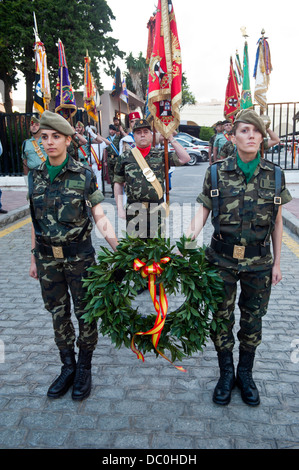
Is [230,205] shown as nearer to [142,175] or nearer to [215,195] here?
[215,195]

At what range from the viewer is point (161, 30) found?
3699 millimetres

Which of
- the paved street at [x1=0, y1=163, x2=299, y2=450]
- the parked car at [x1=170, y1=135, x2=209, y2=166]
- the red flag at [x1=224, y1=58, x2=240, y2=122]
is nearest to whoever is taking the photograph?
the paved street at [x1=0, y1=163, x2=299, y2=450]

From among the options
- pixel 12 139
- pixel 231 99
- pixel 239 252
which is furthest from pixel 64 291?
pixel 12 139

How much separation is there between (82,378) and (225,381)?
1074mm

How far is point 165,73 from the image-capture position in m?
3.79

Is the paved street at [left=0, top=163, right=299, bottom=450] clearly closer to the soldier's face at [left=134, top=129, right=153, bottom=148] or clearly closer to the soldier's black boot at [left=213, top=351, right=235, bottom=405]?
the soldier's black boot at [left=213, top=351, right=235, bottom=405]

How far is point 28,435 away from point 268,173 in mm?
2336

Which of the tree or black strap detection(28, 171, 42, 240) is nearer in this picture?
black strap detection(28, 171, 42, 240)

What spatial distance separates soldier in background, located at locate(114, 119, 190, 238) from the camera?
443 centimetres

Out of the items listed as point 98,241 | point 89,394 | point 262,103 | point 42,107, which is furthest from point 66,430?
point 262,103

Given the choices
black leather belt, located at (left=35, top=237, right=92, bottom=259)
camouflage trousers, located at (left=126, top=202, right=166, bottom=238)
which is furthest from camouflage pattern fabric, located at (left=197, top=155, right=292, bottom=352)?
camouflage trousers, located at (left=126, top=202, right=166, bottom=238)

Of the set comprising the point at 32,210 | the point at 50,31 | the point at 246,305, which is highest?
the point at 50,31

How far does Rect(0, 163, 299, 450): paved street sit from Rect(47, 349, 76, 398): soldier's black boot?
0.19 feet

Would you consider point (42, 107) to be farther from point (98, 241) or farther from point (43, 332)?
point (43, 332)
